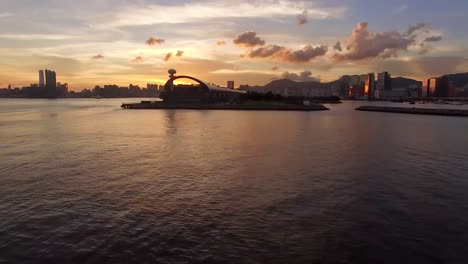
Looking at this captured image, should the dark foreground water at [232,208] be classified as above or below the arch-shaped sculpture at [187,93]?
below

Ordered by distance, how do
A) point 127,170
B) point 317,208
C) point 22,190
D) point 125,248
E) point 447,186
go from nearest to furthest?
point 125,248 < point 317,208 < point 22,190 < point 447,186 < point 127,170

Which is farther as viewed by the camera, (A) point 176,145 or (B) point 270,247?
(A) point 176,145

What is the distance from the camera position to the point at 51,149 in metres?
27.6

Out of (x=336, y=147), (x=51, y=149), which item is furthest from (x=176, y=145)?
(x=336, y=147)

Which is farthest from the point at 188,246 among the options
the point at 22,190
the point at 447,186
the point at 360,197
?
the point at 447,186

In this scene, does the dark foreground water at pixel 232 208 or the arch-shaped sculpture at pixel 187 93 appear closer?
the dark foreground water at pixel 232 208

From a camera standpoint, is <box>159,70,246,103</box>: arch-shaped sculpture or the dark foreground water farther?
<box>159,70,246,103</box>: arch-shaped sculpture

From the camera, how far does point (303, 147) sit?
29.6 meters

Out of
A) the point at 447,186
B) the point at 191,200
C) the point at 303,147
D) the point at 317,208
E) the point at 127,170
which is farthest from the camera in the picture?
the point at 303,147

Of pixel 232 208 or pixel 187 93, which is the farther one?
pixel 187 93

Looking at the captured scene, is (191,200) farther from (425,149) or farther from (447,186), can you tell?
(425,149)

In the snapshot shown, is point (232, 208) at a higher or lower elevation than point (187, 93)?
lower

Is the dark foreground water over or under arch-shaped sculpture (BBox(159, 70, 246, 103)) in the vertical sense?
under

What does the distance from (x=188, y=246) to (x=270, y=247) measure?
2359mm
